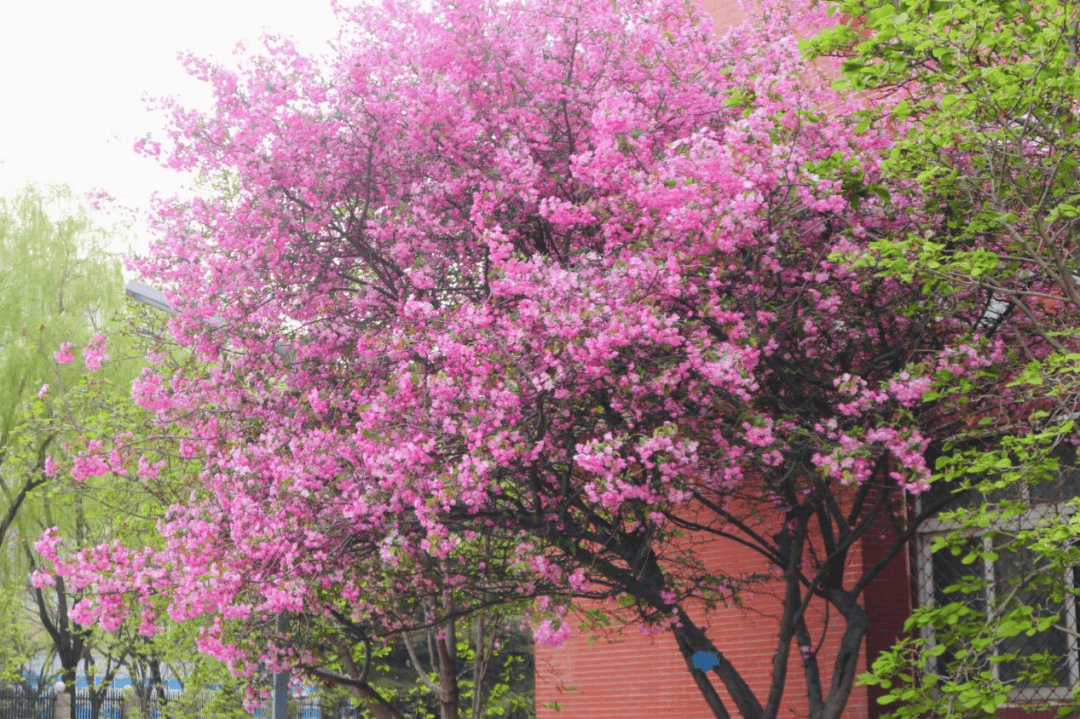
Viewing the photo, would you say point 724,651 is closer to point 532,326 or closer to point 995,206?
point 532,326

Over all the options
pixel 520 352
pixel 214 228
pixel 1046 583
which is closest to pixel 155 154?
pixel 214 228

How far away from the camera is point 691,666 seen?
9.83 meters

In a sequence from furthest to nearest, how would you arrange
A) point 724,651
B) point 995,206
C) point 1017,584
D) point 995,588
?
point 724,651 → point 995,588 → point 1017,584 → point 995,206

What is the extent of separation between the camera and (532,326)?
8.39m

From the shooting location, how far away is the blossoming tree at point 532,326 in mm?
8289

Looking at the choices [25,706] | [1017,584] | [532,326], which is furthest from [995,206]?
[25,706]

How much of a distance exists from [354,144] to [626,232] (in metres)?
2.43

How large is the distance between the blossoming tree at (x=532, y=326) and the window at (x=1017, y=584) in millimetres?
570

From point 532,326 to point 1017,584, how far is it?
3.43 metres

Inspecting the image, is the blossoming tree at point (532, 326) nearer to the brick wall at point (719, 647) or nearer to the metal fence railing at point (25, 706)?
the brick wall at point (719, 647)

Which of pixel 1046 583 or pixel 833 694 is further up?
pixel 1046 583

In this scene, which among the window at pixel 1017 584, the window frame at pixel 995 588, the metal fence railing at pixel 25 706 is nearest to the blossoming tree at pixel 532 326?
the window frame at pixel 995 588

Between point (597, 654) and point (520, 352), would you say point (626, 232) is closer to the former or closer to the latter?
point (520, 352)


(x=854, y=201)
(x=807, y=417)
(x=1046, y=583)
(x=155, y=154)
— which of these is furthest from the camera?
(x=155, y=154)
